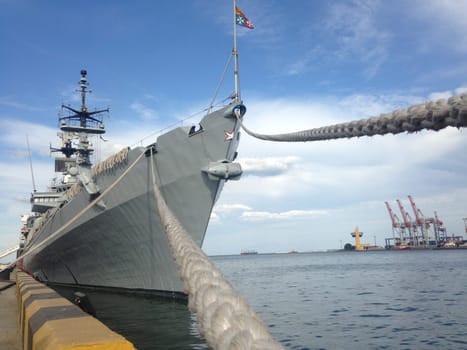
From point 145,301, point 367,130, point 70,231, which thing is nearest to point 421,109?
point 367,130

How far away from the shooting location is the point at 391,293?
62.3 ft

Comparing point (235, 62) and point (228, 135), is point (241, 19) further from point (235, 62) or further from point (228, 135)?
point (228, 135)

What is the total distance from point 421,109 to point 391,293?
18.6m

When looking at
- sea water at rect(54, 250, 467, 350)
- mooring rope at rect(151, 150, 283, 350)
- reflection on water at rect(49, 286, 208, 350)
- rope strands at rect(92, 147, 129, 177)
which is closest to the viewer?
mooring rope at rect(151, 150, 283, 350)

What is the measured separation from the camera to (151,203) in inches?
468

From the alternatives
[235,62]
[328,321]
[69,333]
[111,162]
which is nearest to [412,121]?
[69,333]

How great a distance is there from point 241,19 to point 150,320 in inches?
360

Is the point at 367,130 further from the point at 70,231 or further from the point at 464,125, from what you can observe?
the point at 70,231

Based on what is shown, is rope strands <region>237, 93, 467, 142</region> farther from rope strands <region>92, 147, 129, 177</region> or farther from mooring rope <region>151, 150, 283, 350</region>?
rope strands <region>92, 147, 129, 177</region>

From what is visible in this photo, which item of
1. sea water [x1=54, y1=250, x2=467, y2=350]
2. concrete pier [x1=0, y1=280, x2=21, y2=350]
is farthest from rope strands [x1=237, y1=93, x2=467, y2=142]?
sea water [x1=54, y1=250, x2=467, y2=350]

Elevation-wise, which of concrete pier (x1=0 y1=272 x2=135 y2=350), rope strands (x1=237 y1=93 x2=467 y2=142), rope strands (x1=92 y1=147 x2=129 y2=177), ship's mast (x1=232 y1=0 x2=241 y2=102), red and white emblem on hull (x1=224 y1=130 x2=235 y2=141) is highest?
ship's mast (x1=232 y1=0 x2=241 y2=102)

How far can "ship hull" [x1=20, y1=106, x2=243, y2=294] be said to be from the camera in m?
11.4

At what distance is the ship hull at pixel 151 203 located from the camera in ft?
37.5

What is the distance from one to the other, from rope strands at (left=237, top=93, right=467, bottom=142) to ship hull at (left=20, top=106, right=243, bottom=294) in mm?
7440
